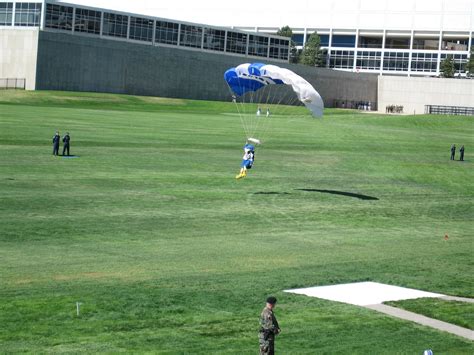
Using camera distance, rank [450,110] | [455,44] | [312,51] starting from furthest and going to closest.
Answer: [455,44], [312,51], [450,110]

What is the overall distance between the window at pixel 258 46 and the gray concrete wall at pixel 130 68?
29.5ft

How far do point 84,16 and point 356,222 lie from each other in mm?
80450

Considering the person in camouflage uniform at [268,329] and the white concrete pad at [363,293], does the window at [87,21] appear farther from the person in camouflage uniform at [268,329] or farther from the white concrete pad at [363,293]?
the person in camouflage uniform at [268,329]

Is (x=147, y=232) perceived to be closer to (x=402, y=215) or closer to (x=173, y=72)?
(x=402, y=215)

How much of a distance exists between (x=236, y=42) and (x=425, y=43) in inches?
1706

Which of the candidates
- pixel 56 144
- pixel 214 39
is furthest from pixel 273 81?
pixel 214 39

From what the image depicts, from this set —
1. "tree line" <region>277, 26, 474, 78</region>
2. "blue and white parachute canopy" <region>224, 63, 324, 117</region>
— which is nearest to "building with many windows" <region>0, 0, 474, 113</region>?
"tree line" <region>277, 26, 474, 78</region>

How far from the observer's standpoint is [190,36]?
13250cm

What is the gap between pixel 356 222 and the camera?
1657 inches

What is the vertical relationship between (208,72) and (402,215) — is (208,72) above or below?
above

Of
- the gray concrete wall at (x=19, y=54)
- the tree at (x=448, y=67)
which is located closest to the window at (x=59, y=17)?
the gray concrete wall at (x=19, y=54)

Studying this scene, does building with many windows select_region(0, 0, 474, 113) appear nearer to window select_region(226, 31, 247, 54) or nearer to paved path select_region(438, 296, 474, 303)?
window select_region(226, 31, 247, 54)

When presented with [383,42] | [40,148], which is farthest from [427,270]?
[383,42]

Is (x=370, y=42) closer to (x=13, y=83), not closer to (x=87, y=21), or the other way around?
(x=87, y=21)
